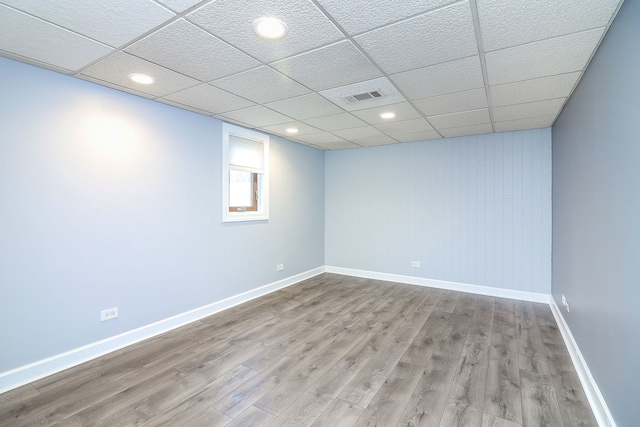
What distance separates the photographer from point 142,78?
2.58 m

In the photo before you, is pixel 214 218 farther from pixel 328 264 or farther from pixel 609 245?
pixel 609 245

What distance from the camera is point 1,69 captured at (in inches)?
87.2

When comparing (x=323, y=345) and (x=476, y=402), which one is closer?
(x=476, y=402)

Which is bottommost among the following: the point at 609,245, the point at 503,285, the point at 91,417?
the point at 91,417

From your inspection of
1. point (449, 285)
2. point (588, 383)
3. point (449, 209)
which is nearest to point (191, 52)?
point (588, 383)

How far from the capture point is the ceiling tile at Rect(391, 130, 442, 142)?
4.55 metres

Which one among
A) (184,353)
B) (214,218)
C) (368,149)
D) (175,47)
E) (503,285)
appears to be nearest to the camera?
(175,47)

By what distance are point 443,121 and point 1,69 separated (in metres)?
4.30

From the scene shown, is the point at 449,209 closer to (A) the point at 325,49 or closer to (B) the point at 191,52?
(A) the point at 325,49

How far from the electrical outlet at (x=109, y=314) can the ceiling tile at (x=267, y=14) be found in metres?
2.63

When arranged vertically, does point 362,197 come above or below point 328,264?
above

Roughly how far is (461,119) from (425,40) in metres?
2.12

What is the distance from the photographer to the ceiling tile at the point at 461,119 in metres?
3.55

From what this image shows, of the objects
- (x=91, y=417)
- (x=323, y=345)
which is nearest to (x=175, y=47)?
(x=91, y=417)
